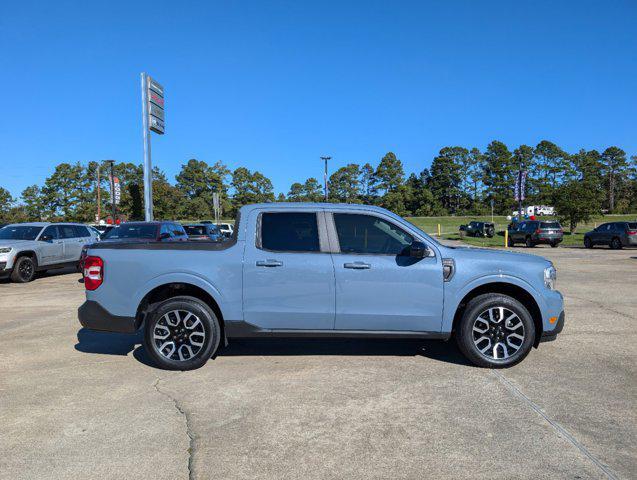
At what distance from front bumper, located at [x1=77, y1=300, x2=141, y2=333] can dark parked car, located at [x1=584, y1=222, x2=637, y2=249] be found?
1038 inches

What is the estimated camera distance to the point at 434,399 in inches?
159

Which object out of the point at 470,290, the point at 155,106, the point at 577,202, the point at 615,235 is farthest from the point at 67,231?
the point at 577,202

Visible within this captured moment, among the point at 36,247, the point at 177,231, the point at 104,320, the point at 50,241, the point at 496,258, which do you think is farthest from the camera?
the point at 177,231

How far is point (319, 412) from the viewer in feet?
12.4

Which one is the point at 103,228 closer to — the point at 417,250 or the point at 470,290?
the point at 417,250

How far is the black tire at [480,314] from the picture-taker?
4801 millimetres

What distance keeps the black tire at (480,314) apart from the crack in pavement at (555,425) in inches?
6.3

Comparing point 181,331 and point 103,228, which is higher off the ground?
point 103,228

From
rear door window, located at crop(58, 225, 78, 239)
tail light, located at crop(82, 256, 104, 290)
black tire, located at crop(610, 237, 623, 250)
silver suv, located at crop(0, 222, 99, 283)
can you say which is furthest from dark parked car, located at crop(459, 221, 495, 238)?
tail light, located at crop(82, 256, 104, 290)

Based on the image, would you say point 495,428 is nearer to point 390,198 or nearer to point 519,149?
point 390,198

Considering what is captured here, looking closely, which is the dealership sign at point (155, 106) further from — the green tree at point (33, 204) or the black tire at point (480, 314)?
the green tree at point (33, 204)

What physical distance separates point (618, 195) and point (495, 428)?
123 m

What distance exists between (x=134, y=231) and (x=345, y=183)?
94.7 meters

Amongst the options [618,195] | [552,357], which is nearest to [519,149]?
[618,195]
